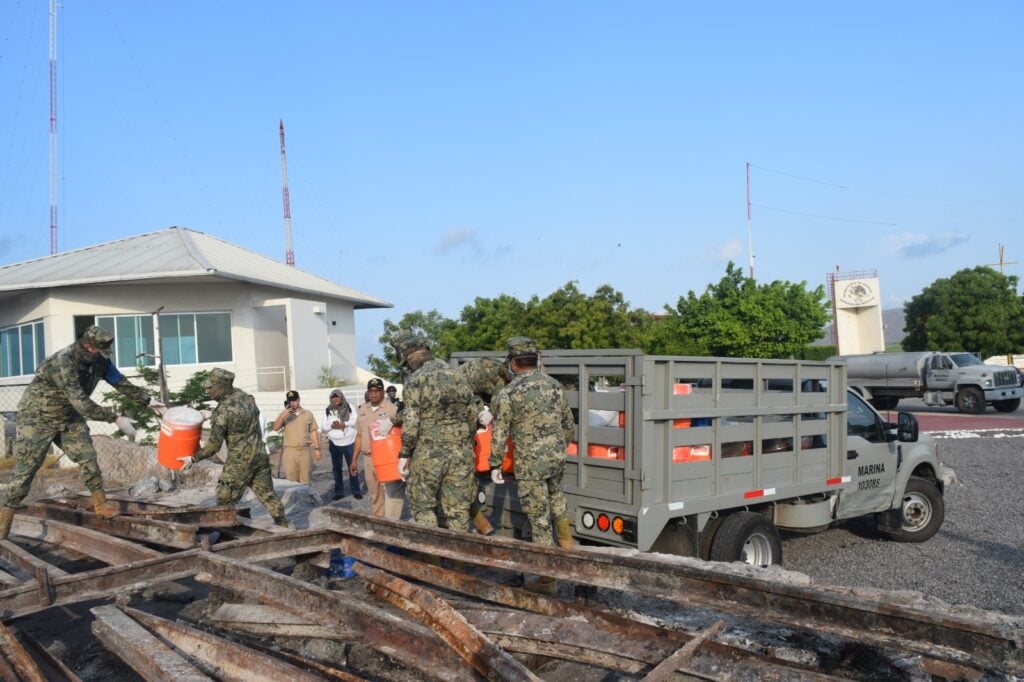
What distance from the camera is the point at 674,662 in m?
2.94

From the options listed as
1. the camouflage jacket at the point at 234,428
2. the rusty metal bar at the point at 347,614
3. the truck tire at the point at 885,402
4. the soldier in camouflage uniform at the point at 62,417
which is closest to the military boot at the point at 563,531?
→ the rusty metal bar at the point at 347,614

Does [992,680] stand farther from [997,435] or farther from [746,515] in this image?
[997,435]

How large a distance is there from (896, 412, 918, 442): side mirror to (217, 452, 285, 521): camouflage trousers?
5.84m

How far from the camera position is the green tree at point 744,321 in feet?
108

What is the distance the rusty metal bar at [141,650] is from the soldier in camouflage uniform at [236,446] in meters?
2.58

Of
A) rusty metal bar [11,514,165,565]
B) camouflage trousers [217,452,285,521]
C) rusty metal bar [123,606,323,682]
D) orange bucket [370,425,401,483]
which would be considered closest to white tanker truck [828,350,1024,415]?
orange bucket [370,425,401,483]

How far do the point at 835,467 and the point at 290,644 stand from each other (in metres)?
4.83

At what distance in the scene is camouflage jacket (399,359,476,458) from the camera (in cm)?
576

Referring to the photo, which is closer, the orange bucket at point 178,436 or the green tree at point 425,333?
the orange bucket at point 178,436

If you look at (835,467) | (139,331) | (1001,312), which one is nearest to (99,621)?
(835,467)

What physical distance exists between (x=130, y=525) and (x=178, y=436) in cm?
76

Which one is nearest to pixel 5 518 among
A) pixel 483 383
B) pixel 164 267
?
pixel 483 383

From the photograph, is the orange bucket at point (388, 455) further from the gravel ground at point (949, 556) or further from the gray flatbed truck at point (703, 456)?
the gravel ground at point (949, 556)


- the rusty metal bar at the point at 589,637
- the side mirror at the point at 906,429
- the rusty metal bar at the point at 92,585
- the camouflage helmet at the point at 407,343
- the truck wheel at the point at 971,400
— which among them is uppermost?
the camouflage helmet at the point at 407,343
